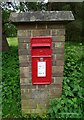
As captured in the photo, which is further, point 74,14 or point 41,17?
point 74,14

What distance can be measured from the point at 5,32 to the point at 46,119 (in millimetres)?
5117

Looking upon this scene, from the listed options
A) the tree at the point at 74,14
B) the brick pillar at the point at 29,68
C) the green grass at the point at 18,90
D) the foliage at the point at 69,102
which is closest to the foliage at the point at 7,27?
the tree at the point at 74,14

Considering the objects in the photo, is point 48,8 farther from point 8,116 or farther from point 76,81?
point 8,116

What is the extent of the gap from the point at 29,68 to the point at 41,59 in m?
0.20

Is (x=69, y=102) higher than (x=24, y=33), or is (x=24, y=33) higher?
(x=24, y=33)

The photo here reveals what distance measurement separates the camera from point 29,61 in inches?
120

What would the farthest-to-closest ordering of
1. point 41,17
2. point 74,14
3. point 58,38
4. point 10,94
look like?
point 74,14 < point 10,94 < point 58,38 < point 41,17

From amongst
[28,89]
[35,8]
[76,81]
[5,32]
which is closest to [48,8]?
[35,8]

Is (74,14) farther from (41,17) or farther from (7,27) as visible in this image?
(41,17)

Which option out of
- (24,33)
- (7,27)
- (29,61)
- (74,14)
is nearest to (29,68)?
(29,61)

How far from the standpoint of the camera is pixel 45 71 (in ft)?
10.0

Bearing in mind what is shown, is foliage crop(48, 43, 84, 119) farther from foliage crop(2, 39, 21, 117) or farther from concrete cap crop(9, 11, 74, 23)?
concrete cap crop(9, 11, 74, 23)

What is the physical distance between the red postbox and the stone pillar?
53 mm

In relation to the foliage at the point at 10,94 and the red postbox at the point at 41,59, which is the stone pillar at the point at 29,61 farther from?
the foliage at the point at 10,94
